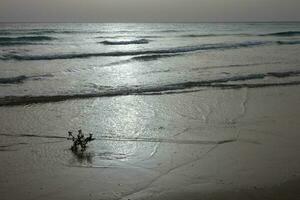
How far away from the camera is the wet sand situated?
218 inches

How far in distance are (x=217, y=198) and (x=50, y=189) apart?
2.13 m

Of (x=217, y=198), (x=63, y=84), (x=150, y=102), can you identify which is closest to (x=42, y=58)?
(x=63, y=84)

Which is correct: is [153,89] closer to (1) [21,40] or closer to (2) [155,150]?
(2) [155,150]

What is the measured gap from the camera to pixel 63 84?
14.0 m

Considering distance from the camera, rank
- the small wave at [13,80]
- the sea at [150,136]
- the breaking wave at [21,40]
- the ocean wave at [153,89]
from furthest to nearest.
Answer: the breaking wave at [21,40], the small wave at [13,80], the ocean wave at [153,89], the sea at [150,136]

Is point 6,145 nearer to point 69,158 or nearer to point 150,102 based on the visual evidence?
point 69,158

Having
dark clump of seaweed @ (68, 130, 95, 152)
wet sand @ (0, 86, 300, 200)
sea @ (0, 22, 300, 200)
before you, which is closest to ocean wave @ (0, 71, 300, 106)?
sea @ (0, 22, 300, 200)

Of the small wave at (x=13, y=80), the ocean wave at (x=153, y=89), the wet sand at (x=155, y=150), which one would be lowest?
the wet sand at (x=155, y=150)

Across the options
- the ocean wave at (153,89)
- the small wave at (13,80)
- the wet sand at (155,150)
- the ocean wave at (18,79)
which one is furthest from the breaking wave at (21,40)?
the wet sand at (155,150)

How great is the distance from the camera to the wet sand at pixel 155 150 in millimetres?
5535

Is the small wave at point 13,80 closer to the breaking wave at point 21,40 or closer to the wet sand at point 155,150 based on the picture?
the wet sand at point 155,150

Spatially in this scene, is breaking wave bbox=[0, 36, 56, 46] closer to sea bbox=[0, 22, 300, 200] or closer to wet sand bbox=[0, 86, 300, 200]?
sea bbox=[0, 22, 300, 200]

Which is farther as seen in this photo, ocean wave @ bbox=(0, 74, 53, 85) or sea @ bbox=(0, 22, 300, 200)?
ocean wave @ bbox=(0, 74, 53, 85)

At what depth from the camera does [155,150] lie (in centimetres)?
711
